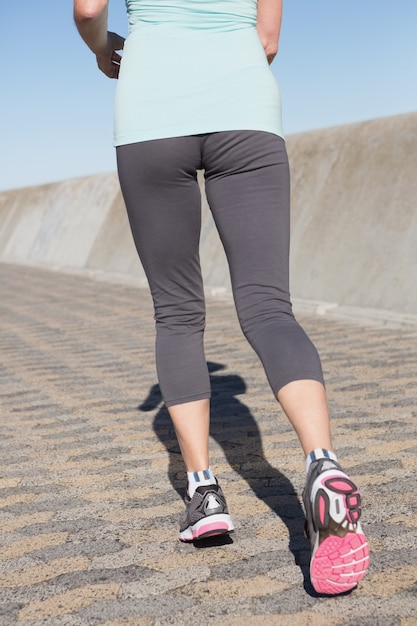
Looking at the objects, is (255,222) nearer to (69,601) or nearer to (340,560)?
(340,560)

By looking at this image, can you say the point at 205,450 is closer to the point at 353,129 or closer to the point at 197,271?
the point at 197,271

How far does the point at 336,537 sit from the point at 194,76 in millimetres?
1186

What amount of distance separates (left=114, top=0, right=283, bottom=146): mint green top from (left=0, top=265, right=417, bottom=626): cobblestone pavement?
1.08 metres

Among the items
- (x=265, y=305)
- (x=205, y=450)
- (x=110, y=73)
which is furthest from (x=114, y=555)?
(x=110, y=73)

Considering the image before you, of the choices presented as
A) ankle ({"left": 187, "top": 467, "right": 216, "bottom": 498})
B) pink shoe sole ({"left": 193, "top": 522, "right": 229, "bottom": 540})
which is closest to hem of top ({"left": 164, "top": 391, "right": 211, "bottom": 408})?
ankle ({"left": 187, "top": 467, "right": 216, "bottom": 498})

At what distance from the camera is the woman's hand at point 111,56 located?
2.69 m

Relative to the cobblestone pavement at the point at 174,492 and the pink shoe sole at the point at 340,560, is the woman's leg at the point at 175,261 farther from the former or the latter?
the pink shoe sole at the point at 340,560

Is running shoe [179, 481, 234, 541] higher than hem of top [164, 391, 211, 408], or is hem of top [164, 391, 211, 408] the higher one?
hem of top [164, 391, 211, 408]

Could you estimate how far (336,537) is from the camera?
196cm

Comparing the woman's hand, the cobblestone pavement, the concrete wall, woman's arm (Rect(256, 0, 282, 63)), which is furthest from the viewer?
the concrete wall

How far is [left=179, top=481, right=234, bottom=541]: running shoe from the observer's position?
2.42 metres

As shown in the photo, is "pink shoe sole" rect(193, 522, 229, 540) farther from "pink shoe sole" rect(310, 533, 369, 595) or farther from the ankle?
"pink shoe sole" rect(310, 533, 369, 595)

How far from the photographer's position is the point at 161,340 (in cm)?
262

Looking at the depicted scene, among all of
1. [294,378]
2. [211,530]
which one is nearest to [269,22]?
[294,378]
